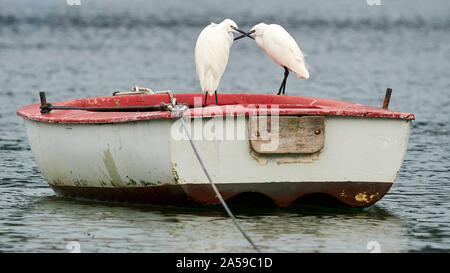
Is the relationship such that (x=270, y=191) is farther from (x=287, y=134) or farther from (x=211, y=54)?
(x=211, y=54)

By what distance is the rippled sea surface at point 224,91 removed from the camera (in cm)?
1003

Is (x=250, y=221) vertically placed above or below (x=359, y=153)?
below

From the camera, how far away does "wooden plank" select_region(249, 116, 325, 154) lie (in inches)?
395

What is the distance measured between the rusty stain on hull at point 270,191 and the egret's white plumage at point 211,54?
1814mm

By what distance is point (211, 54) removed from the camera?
11.8 metres

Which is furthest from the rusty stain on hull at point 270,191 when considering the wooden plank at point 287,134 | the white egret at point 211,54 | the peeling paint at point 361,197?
the white egret at point 211,54

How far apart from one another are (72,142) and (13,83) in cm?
1696

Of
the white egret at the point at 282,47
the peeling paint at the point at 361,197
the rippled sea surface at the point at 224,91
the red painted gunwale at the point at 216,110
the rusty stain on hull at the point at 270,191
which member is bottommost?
the rippled sea surface at the point at 224,91

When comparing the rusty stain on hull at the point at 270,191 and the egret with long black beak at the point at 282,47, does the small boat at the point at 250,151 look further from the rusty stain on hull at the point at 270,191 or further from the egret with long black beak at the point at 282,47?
the egret with long black beak at the point at 282,47

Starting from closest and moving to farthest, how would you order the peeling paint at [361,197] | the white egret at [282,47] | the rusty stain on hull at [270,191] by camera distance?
the rusty stain on hull at [270,191] → the peeling paint at [361,197] → the white egret at [282,47]

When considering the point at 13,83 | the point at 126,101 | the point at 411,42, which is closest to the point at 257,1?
the point at 411,42

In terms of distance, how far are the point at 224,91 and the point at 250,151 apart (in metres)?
15.2

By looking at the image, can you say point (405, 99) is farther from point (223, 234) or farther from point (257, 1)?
point (257, 1)

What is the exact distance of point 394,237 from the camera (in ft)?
33.4
